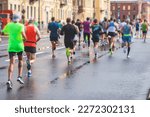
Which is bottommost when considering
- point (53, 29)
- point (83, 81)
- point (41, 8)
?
point (83, 81)

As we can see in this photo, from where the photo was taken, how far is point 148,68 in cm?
2147

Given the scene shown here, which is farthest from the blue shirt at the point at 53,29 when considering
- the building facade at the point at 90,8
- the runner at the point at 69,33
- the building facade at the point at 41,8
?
the building facade at the point at 90,8

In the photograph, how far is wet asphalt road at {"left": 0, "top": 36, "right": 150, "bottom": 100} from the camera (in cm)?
1390

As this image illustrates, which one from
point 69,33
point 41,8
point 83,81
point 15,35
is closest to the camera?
point 15,35

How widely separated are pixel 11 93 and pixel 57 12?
3194 inches

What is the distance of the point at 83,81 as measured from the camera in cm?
1691

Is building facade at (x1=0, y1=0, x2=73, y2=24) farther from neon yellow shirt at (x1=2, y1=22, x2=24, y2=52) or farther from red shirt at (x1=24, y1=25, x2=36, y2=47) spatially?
neon yellow shirt at (x1=2, y1=22, x2=24, y2=52)

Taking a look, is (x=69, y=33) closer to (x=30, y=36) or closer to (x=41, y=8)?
(x=30, y=36)

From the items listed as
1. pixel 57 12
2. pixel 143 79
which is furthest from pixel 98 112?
pixel 57 12

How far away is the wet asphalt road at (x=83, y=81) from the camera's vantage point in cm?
1390

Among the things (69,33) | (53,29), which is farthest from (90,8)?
(69,33)

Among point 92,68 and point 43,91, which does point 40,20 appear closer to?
point 92,68

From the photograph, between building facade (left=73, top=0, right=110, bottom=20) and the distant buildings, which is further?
building facade (left=73, top=0, right=110, bottom=20)

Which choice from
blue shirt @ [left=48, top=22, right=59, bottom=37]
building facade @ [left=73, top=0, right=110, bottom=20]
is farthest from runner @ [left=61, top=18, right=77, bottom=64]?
building facade @ [left=73, top=0, right=110, bottom=20]
